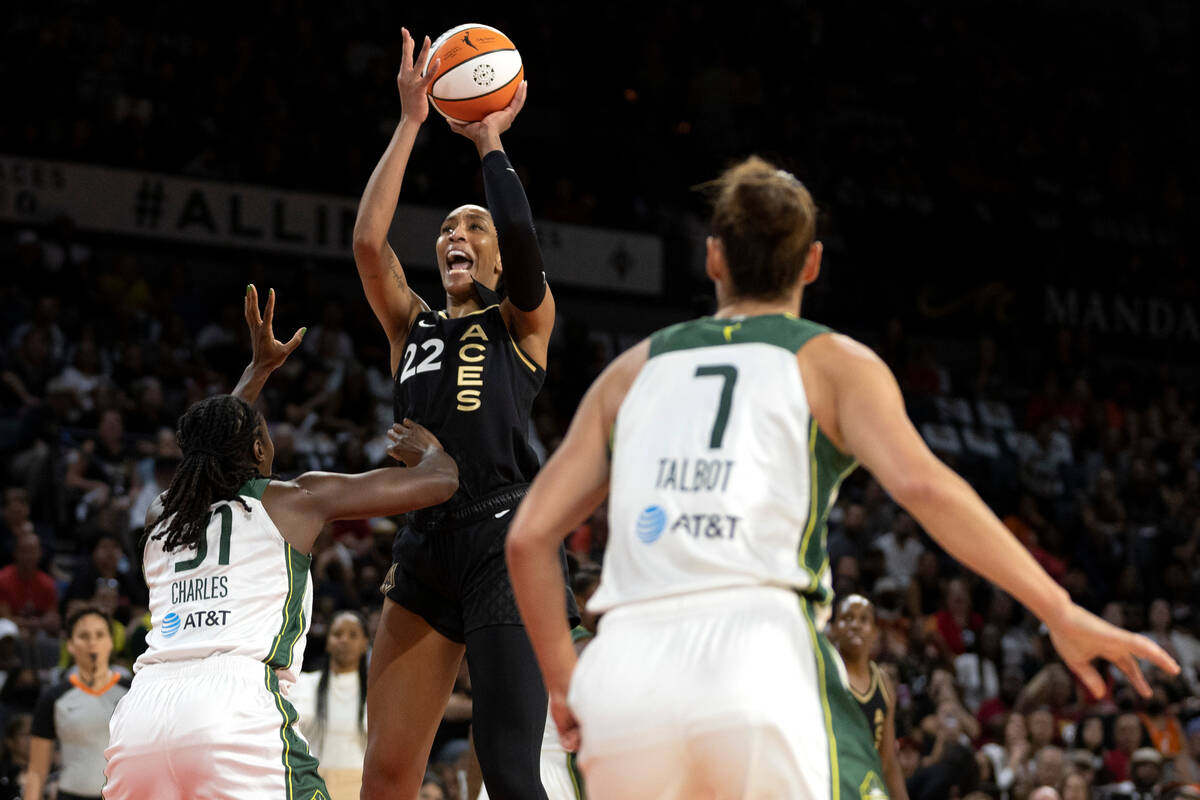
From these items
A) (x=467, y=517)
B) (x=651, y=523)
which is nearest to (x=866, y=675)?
(x=467, y=517)

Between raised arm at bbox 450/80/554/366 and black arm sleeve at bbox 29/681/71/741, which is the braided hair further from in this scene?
black arm sleeve at bbox 29/681/71/741

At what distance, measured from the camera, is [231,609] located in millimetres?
4043

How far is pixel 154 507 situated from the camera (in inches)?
178

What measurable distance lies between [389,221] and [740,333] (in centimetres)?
211

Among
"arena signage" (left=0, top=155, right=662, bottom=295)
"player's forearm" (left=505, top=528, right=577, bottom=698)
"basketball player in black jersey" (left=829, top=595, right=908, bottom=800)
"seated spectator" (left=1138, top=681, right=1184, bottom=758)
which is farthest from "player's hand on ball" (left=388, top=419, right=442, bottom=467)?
"arena signage" (left=0, top=155, right=662, bottom=295)

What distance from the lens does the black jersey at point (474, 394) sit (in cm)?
456

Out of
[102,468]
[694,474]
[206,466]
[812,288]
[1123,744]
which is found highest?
[812,288]

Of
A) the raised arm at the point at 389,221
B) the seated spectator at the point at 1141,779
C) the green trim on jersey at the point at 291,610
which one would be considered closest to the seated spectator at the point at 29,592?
the raised arm at the point at 389,221

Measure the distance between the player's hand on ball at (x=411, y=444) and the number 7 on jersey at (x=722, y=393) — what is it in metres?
1.59

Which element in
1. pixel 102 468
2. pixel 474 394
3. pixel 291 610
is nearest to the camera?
pixel 291 610

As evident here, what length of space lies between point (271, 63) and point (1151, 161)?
12.4m

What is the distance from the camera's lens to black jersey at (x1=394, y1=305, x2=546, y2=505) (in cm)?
456

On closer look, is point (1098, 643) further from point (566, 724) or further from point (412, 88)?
point (412, 88)

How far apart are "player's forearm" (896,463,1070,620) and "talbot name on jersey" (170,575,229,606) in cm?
211
